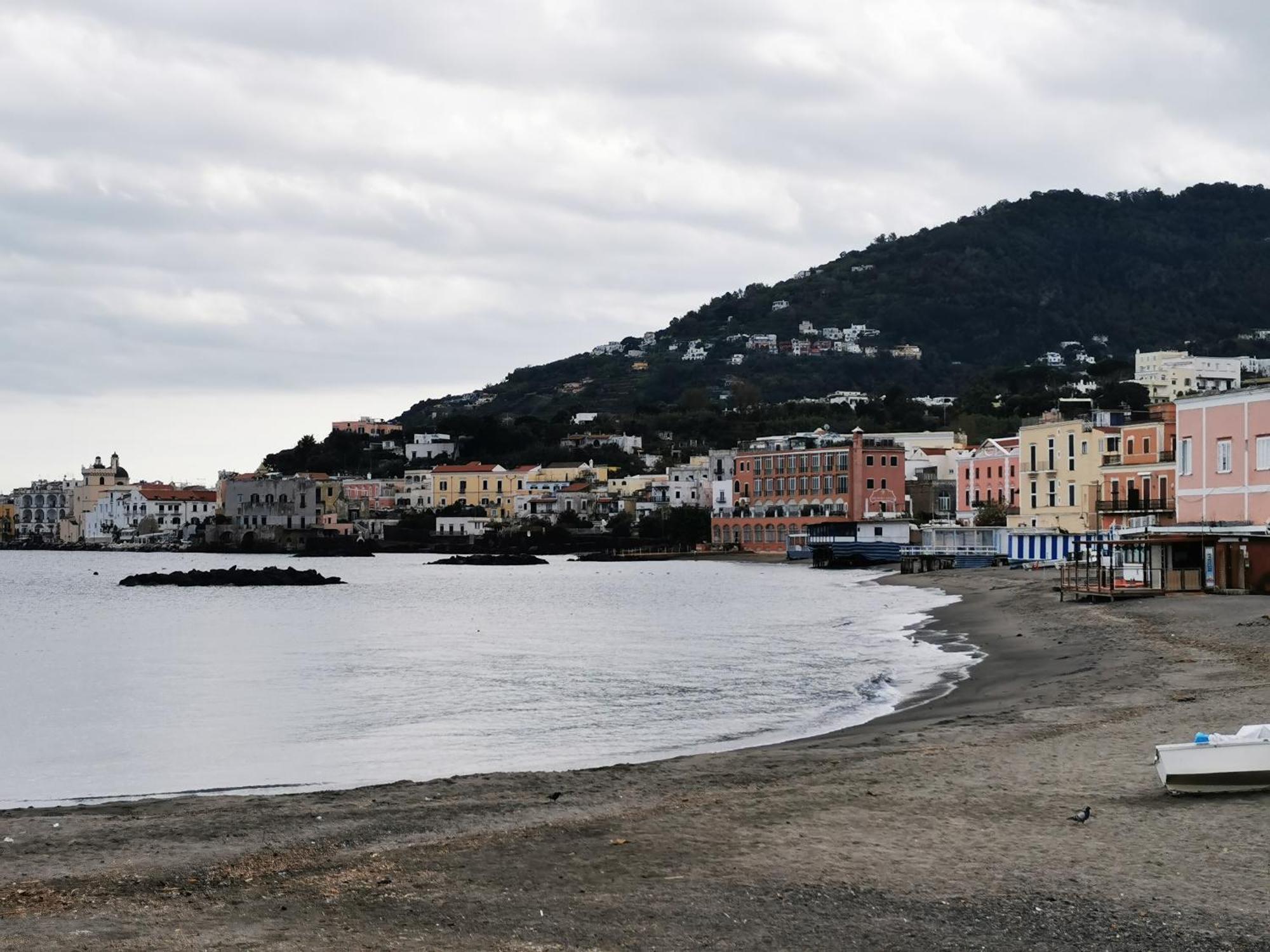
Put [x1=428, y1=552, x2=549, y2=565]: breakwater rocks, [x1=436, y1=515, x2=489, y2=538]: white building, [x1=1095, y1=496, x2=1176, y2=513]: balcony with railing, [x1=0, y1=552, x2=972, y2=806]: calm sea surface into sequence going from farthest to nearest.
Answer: [x1=436, y1=515, x2=489, y2=538]: white building < [x1=428, y1=552, x2=549, y2=565]: breakwater rocks < [x1=1095, y1=496, x2=1176, y2=513]: balcony with railing < [x1=0, y1=552, x2=972, y2=806]: calm sea surface

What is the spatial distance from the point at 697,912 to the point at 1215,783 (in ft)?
19.7

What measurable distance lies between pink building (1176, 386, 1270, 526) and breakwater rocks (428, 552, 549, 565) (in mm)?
96668

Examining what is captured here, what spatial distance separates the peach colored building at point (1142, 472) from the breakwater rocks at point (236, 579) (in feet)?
168

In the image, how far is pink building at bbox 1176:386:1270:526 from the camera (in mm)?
44594

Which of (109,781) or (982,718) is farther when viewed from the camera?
(982,718)

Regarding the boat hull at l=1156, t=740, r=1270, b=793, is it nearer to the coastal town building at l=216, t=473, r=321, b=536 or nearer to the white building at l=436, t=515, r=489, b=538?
the white building at l=436, t=515, r=489, b=538

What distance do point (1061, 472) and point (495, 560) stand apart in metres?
70.5

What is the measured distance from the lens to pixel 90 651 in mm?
45625

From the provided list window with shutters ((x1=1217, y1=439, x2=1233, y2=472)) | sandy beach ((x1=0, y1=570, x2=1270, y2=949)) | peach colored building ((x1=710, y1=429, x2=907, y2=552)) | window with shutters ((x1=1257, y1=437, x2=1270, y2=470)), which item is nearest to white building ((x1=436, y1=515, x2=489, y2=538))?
peach colored building ((x1=710, y1=429, x2=907, y2=552))

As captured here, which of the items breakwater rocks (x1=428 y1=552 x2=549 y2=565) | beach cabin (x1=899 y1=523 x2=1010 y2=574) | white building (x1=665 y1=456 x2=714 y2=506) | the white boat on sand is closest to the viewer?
the white boat on sand

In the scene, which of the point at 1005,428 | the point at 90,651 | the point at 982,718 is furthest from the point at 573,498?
the point at 982,718

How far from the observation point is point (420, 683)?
34.2 meters

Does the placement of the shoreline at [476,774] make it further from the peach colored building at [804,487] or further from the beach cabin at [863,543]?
the peach colored building at [804,487]

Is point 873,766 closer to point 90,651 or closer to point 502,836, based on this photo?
point 502,836
